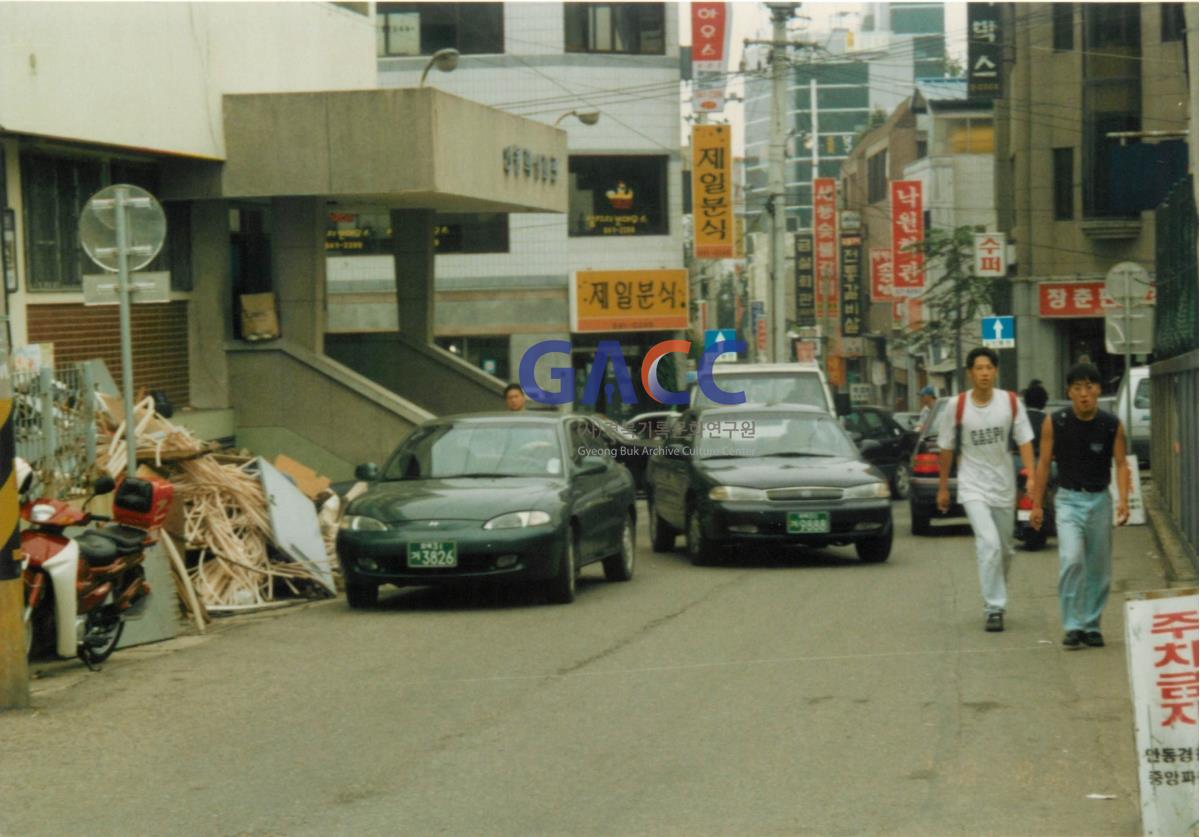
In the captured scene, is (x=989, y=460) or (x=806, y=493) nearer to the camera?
(x=989, y=460)

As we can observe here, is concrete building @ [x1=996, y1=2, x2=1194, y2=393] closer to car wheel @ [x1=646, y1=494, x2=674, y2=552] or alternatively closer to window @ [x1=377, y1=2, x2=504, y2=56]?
window @ [x1=377, y1=2, x2=504, y2=56]

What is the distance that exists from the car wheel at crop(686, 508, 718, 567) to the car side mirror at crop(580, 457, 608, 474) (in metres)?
2.09

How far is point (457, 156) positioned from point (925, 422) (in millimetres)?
7567

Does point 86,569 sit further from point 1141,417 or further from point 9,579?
point 1141,417

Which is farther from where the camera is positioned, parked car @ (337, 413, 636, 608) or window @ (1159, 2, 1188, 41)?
window @ (1159, 2, 1188, 41)

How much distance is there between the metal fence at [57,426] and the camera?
43.4 feet

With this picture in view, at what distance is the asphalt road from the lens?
22.3ft

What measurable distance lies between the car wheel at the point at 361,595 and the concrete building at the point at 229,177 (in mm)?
6807

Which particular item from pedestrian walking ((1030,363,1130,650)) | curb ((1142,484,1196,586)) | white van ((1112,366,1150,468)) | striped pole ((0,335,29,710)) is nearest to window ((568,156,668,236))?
white van ((1112,366,1150,468))

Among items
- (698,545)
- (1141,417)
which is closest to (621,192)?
(1141,417)

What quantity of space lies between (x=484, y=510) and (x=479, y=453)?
1375mm

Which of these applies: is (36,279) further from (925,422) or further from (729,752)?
(729,752)

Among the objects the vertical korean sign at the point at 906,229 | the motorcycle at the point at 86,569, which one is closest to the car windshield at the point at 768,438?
the motorcycle at the point at 86,569

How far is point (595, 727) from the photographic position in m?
8.52
